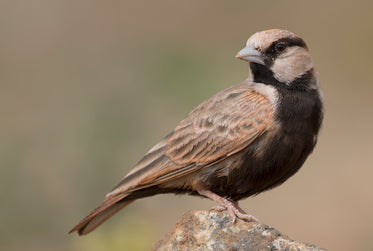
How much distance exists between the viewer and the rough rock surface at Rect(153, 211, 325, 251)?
21.1 ft

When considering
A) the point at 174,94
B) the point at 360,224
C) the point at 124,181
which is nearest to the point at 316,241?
the point at 360,224

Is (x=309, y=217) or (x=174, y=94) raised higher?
(x=174, y=94)

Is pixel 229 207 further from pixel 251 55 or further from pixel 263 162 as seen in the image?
pixel 251 55

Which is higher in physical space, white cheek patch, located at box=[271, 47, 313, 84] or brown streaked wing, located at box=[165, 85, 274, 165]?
white cheek patch, located at box=[271, 47, 313, 84]

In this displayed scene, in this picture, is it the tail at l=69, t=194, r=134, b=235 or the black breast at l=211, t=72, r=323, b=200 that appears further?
the tail at l=69, t=194, r=134, b=235

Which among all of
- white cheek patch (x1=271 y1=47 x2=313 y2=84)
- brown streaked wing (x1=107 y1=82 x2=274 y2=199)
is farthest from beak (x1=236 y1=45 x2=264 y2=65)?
brown streaked wing (x1=107 y1=82 x2=274 y2=199)

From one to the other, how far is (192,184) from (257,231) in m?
1.09

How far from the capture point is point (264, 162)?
23.7ft

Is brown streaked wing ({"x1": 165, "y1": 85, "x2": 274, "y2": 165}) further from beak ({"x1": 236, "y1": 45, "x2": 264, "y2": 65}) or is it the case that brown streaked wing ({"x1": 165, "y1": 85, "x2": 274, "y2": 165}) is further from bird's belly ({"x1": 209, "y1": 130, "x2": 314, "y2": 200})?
beak ({"x1": 236, "y1": 45, "x2": 264, "y2": 65})

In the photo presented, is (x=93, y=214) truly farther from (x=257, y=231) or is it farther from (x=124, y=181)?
(x=257, y=231)

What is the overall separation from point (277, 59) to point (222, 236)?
179 centimetres

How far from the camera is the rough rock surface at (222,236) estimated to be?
6422mm

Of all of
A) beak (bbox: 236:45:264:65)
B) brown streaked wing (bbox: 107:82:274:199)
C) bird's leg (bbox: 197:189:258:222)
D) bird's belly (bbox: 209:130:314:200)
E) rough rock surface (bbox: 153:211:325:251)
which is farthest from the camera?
beak (bbox: 236:45:264:65)

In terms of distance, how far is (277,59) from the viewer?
24.9 ft
